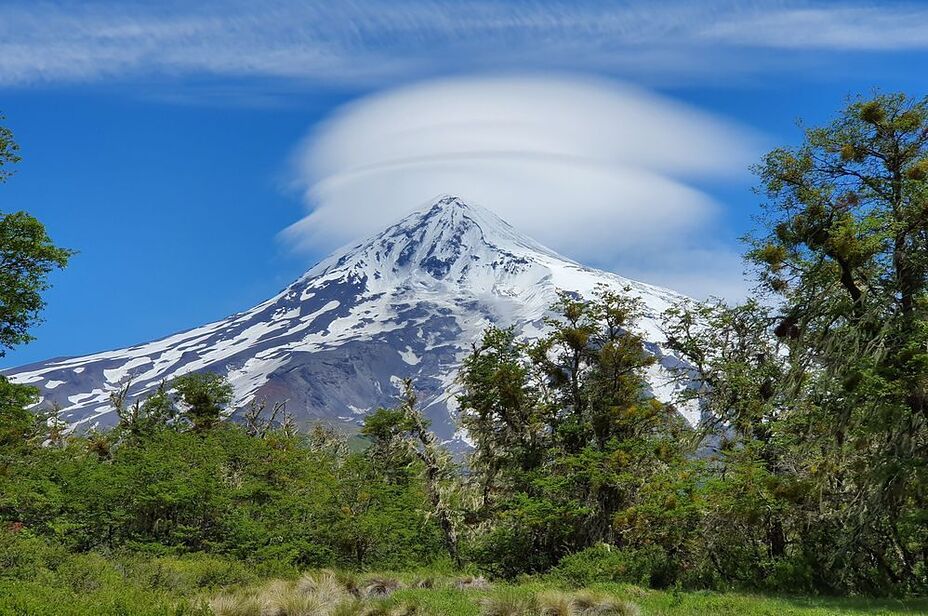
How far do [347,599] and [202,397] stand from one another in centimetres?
3416

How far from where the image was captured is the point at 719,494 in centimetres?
2017

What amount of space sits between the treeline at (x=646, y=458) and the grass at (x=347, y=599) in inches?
110

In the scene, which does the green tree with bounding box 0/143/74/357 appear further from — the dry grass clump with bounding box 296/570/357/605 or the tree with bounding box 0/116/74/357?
the dry grass clump with bounding box 296/570/357/605

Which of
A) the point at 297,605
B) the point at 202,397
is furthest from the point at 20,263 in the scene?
the point at 202,397

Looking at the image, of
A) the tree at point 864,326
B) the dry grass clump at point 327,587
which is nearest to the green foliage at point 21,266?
the dry grass clump at point 327,587

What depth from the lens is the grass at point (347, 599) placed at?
13.0 metres

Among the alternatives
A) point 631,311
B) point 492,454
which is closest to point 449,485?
point 492,454

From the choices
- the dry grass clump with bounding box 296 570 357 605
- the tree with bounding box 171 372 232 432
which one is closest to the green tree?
the dry grass clump with bounding box 296 570 357 605

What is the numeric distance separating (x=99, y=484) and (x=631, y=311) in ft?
84.4

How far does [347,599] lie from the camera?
19156mm

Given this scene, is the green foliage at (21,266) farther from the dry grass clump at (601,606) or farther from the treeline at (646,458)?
the dry grass clump at (601,606)

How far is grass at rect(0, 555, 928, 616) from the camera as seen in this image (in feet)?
42.6

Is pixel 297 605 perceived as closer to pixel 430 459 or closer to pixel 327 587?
pixel 327 587

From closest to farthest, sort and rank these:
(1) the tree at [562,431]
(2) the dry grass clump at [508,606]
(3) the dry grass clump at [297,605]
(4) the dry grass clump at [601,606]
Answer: (4) the dry grass clump at [601,606]
(2) the dry grass clump at [508,606]
(3) the dry grass clump at [297,605]
(1) the tree at [562,431]
